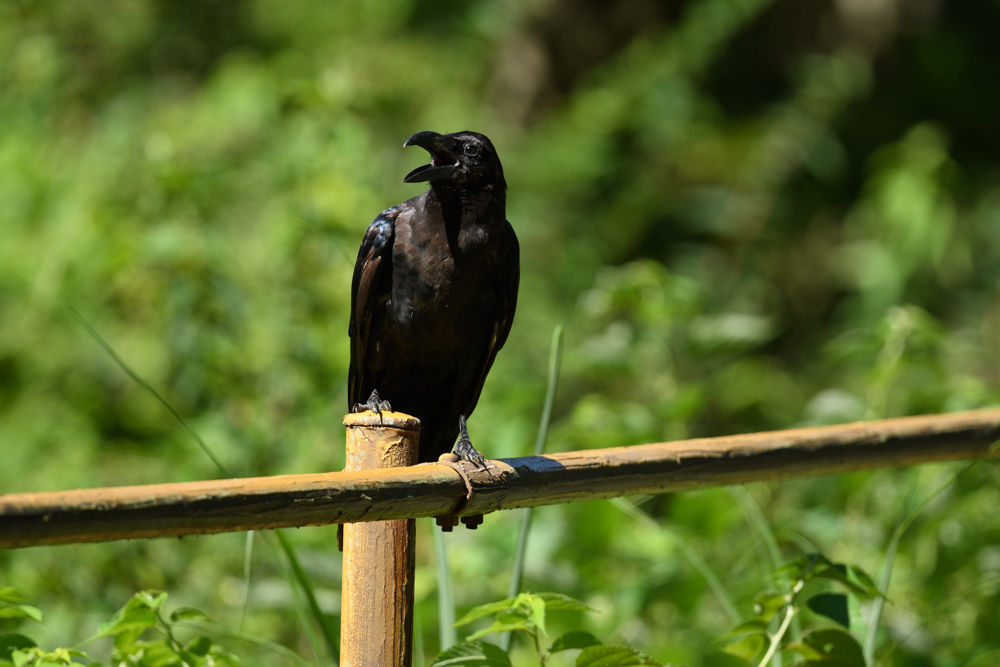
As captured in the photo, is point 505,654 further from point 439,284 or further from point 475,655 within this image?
point 439,284

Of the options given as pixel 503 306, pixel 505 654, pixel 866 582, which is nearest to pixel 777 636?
pixel 866 582

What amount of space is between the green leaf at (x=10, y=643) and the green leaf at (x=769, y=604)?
1.14 meters

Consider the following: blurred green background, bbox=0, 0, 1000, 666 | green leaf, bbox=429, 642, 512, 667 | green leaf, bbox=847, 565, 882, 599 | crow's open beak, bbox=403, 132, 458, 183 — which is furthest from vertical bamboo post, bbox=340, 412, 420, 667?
green leaf, bbox=847, 565, 882, 599

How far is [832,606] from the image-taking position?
1631 millimetres

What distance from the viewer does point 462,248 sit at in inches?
78.5

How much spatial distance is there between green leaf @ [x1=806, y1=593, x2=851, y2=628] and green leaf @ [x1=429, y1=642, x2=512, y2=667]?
586 mm

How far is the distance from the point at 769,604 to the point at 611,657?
364 mm

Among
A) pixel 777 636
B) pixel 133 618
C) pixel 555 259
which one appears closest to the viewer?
pixel 133 618

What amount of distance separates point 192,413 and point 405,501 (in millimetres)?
2068

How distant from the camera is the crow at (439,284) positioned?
78.9 inches

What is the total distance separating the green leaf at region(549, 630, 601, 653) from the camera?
4.57ft

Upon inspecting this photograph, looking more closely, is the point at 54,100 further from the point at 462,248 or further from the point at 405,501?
the point at 405,501

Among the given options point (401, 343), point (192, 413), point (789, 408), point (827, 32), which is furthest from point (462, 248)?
point (827, 32)

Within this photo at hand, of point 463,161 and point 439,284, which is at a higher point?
point 463,161
